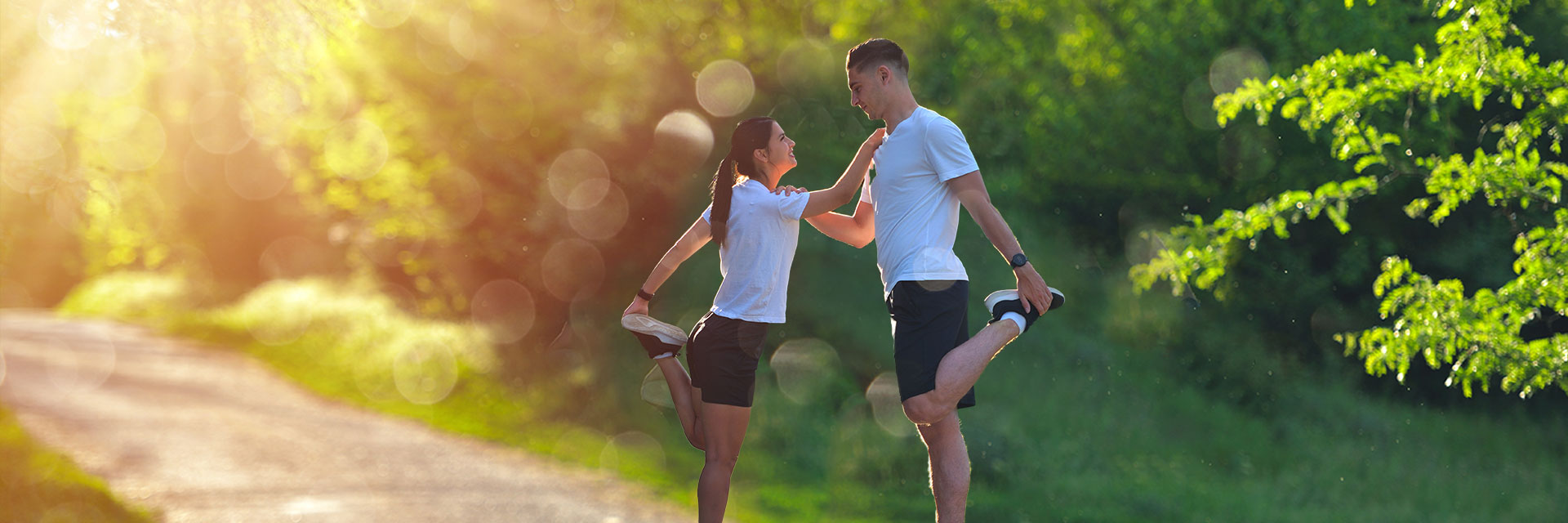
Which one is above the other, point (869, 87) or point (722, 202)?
point (869, 87)

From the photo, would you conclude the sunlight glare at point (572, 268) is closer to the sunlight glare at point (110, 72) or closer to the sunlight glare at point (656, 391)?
the sunlight glare at point (656, 391)

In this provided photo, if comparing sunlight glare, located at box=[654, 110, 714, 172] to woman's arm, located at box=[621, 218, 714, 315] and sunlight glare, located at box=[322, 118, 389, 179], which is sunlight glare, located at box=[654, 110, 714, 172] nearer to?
sunlight glare, located at box=[322, 118, 389, 179]

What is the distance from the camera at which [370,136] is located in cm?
1312

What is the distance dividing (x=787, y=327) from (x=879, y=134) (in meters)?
8.50

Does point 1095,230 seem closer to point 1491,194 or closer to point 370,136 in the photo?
point 1491,194

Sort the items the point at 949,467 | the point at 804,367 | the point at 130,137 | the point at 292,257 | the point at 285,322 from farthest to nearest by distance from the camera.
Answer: the point at 292,257, the point at 285,322, the point at 130,137, the point at 804,367, the point at 949,467

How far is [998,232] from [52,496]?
668cm

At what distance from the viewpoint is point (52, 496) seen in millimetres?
7316

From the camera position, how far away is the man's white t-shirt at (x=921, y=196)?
4312 millimetres

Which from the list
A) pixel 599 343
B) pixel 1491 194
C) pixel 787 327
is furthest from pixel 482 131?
pixel 1491 194

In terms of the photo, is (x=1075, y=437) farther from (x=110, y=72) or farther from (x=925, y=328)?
(x=110, y=72)

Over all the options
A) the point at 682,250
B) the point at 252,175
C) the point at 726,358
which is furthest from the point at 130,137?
the point at 726,358

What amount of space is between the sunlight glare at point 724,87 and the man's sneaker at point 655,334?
8.13m

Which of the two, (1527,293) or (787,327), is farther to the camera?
(787,327)
